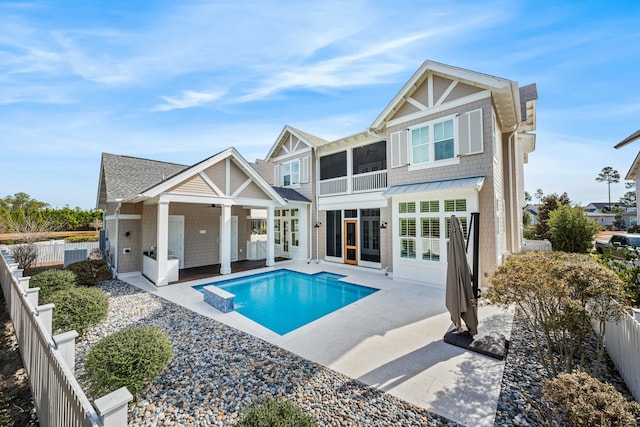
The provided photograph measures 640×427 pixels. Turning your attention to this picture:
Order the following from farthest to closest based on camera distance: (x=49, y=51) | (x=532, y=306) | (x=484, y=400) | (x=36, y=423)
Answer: (x=49, y=51)
(x=532, y=306)
(x=484, y=400)
(x=36, y=423)

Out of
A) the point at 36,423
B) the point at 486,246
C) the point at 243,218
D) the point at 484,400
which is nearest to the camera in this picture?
the point at 36,423

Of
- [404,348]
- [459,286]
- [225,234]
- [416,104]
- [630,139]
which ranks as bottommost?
[404,348]

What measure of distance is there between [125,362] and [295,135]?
14.9m

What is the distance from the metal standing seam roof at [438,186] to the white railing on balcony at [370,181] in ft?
4.98

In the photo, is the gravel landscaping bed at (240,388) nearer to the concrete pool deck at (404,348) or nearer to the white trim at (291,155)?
the concrete pool deck at (404,348)

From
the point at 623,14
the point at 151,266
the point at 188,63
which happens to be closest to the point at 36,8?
the point at 188,63

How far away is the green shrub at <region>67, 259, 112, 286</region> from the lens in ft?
32.9

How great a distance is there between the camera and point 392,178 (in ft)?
38.7

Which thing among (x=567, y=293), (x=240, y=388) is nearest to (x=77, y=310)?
(x=240, y=388)

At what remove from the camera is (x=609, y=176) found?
259ft

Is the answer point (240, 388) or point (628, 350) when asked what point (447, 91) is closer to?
point (628, 350)

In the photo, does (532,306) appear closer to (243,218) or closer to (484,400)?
(484,400)

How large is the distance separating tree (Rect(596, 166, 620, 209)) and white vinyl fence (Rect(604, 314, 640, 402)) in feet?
366

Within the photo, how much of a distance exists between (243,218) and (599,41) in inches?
649
